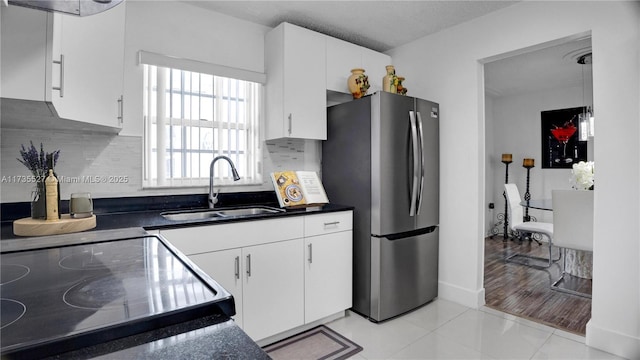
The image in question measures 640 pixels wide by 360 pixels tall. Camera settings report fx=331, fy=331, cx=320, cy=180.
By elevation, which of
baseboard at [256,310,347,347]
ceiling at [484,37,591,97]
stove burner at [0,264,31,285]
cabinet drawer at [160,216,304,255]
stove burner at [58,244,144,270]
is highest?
ceiling at [484,37,591,97]

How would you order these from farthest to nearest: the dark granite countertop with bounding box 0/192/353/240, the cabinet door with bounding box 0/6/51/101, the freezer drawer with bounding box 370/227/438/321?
1. the freezer drawer with bounding box 370/227/438/321
2. the dark granite countertop with bounding box 0/192/353/240
3. the cabinet door with bounding box 0/6/51/101

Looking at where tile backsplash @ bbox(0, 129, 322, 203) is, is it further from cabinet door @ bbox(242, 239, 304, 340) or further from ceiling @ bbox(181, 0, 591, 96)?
ceiling @ bbox(181, 0, 591, 96)

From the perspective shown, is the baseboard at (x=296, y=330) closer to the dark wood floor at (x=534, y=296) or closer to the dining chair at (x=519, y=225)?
the dark wood floor at (x=534, y=296)

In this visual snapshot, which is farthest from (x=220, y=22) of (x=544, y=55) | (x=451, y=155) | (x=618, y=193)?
(x=544, y=55)

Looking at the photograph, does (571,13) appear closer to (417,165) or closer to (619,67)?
(619,67)

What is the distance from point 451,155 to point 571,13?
1.26m

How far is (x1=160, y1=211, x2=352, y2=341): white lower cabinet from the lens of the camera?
1912 millimetres

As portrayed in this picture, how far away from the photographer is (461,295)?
2.83 m

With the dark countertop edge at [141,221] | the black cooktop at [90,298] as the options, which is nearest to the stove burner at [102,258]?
the black cooktop at [90,298]

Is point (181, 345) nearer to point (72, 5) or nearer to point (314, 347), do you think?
point (72, 5)

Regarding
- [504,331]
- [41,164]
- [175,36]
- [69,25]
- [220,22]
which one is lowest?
[504,331]

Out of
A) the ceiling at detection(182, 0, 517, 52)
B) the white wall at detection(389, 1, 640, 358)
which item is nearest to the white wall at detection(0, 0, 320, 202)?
the ceiling at detection(182, 0, 517, 52)

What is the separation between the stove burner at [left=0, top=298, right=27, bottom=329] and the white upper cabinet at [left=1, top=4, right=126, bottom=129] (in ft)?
2.63

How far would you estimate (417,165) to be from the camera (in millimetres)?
2648
